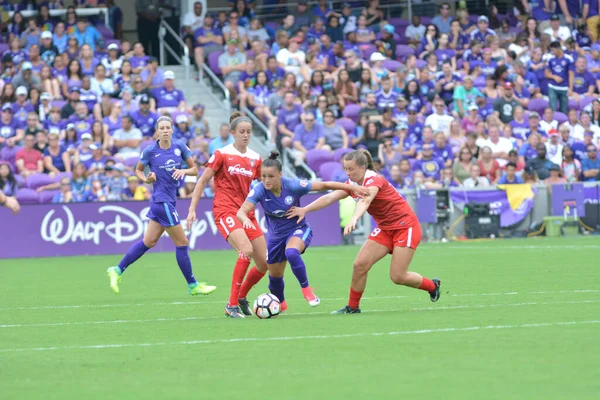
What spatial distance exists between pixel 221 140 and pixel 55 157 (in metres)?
3.57

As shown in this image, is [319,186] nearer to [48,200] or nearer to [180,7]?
[48,200]

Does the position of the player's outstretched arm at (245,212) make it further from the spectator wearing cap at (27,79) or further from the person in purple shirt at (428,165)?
the spectator wearing cap at (27,79)

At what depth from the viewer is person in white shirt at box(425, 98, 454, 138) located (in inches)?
1035

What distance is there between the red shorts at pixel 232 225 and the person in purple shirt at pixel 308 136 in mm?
13161

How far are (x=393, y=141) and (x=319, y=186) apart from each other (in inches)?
604

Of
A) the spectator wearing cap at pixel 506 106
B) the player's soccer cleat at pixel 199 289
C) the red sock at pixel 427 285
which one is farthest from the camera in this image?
the spectator wearing cap at pixel 506 106

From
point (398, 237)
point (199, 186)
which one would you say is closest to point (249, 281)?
point (199, 186)

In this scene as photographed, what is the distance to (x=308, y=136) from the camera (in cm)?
2486

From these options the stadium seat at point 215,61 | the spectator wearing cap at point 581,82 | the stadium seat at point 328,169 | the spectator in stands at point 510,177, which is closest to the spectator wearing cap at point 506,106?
the spectator wearing cap at point 581,82

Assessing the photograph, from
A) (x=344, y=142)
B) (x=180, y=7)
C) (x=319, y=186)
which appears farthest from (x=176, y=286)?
(x=180, y=7)

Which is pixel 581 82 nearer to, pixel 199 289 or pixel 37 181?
pixel 37 181

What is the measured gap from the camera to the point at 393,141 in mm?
25703

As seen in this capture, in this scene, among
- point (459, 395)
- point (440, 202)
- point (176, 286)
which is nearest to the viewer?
point (459, 395)

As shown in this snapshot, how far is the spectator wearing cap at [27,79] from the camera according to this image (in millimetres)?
24797
